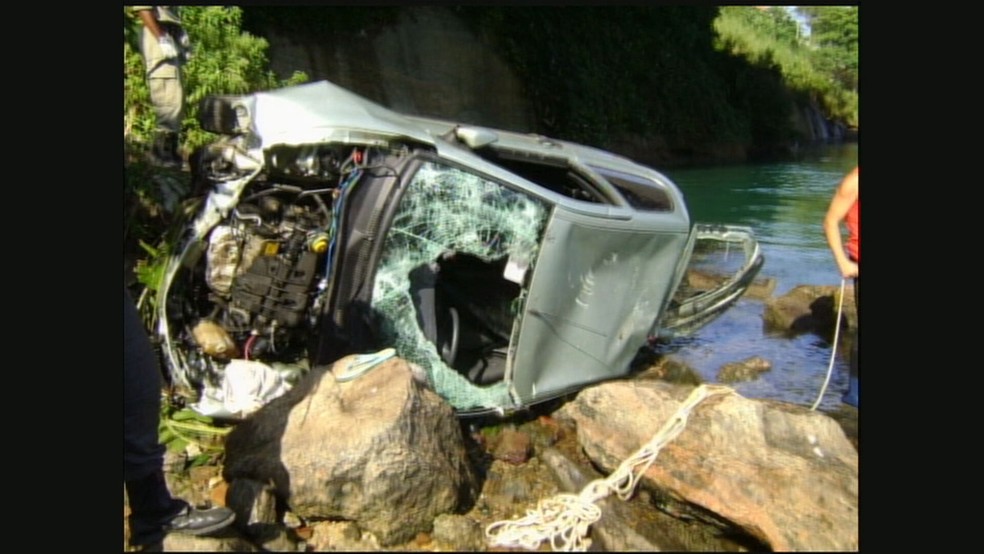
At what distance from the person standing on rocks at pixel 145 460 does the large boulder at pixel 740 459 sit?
2165 millimetres

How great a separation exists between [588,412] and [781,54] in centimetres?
2646

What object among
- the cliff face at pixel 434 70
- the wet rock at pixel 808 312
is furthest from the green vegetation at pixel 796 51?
the wet rock at pixel 808 312

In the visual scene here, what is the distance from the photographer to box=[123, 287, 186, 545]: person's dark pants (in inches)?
133

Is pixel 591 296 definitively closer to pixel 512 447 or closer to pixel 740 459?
pixel 512 447

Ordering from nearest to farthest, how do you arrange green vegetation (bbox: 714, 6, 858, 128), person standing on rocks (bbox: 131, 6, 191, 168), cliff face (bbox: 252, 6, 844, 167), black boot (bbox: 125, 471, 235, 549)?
black boot (bbox: 125, 471, 235, 549) → person standing on rocks (bbox: 131, 6, 191, 168) → cliff face (bbox: 252, 6, 844, 167) → green vegetation (bbox: 714, 6, 858, 128)

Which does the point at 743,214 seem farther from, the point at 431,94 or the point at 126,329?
the point at 126,329

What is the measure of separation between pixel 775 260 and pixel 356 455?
8.43 meters

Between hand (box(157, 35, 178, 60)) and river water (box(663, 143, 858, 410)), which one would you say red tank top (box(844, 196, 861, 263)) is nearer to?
Result: river water (box(663, 143, 858, 410))

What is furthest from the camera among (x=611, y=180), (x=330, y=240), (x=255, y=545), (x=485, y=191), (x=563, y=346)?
(x=611, y=180)

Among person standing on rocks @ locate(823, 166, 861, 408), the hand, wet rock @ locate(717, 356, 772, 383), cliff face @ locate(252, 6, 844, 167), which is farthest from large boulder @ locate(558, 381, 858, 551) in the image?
cliff face @ locate(252, 6, 844, 167)

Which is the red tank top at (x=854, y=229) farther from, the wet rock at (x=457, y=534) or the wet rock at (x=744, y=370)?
the wet rock at (x=457, y=534)

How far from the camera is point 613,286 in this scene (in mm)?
5449

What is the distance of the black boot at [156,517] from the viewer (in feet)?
11.5

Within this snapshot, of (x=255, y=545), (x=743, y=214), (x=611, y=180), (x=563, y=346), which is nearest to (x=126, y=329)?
(x=255, y=545)
